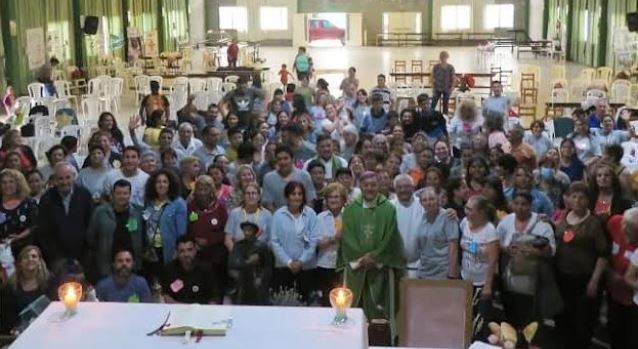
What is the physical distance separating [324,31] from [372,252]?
27630 mm

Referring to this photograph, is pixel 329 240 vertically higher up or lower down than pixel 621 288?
higher up

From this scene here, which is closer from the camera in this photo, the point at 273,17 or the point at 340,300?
the point at 340,300

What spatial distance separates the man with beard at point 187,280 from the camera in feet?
17.7

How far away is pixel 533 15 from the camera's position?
32594mm

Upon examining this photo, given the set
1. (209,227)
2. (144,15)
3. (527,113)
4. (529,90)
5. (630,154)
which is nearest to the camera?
(209,227)

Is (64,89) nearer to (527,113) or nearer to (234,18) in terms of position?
(527,113)

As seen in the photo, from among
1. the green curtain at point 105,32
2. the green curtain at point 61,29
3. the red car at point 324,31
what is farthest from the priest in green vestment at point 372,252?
the red car at point 324,31

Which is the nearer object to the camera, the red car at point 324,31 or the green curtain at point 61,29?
the green curtain at point 61,29

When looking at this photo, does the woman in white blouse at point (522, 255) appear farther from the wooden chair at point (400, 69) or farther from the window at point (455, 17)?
the window at point (455, 17)

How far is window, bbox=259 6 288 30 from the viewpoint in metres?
33.8

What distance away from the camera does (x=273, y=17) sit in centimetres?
3391

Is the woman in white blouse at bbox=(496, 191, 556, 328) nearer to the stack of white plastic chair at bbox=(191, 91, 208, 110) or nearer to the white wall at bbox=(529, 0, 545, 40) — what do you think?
the stack of white plastic chair at bbox=(191, 91, 208, 110)

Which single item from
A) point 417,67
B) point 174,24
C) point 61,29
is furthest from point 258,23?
point 61,29

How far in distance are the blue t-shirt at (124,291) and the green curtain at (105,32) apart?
17.6 m
